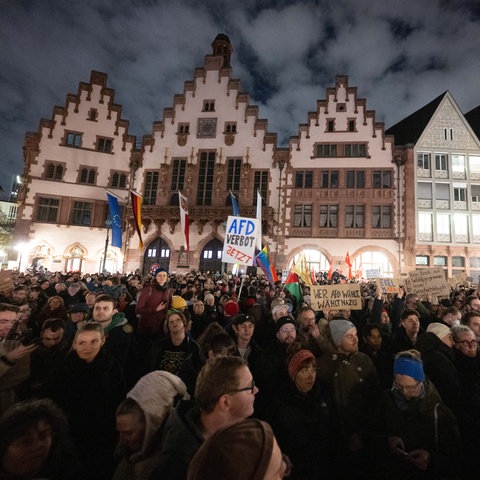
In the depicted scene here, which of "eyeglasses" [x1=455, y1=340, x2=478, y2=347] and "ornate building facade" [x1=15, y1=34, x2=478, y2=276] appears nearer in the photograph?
"eyeglasses" [x1=455, y1=340, x2=478, y2=347]

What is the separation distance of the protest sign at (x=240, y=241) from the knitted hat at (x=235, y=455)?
341 inches

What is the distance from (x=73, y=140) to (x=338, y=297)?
90.4 ft

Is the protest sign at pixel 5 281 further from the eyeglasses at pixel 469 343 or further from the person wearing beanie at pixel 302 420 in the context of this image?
the eyeglasses at pixel 469 343

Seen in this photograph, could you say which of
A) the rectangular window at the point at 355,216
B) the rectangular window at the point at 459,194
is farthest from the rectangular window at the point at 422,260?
the rectangular window at the point at 459,194

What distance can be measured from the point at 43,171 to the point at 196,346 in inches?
1089

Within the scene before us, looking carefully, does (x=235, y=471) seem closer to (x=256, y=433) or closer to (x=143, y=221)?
(x=256, y=433)

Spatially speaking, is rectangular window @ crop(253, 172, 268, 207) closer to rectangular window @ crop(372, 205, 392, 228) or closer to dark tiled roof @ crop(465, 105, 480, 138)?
rectangular window @ crop(372, 205, 392, 228)

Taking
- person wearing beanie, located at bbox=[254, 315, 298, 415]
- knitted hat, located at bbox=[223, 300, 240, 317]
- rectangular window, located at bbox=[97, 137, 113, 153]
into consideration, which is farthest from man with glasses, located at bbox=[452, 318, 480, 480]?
rectangular window, located at bbox=[97, 137, 113, 153]

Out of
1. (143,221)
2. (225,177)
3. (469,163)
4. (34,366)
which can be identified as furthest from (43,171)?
(469,163)

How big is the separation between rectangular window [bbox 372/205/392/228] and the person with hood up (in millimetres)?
24927

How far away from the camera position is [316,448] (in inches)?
110

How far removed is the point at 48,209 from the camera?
25.8 meters

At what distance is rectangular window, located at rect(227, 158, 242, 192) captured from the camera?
2621cm

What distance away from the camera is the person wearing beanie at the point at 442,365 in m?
3.47
